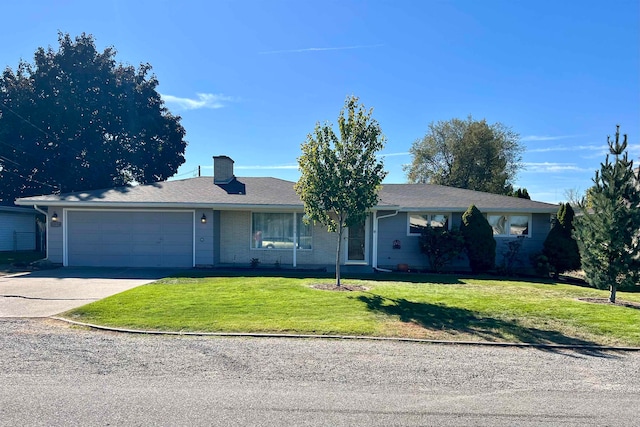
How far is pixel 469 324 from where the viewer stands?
7.38 meters

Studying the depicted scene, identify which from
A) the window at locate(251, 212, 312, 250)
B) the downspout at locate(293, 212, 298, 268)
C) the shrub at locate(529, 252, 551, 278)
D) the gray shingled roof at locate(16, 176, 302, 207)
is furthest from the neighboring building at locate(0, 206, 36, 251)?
the shrub at locate(529, 252, 551, 278)

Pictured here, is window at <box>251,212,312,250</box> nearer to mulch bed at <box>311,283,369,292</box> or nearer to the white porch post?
the white porch post

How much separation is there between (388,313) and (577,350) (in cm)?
320

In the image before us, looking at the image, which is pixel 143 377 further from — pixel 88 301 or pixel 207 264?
pixel 207 264

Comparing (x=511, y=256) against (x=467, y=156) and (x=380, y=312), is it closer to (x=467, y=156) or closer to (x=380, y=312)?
(x=380, y=312)

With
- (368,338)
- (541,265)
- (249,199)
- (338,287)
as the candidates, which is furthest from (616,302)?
(249,199)

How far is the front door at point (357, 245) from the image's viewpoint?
614 inches

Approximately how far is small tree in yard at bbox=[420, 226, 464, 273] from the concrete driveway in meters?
9.09

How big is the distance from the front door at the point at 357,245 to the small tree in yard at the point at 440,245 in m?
2.15

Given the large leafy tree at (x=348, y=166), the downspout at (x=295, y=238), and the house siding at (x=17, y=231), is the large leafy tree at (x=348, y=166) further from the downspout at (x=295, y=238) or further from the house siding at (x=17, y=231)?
the house siding at (x=17, y=231)

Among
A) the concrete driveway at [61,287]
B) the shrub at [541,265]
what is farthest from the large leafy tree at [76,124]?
the shrub at [541,265]

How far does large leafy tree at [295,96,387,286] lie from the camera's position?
34.4ft

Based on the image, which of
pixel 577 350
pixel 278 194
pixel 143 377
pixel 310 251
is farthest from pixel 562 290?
pixel 143 377

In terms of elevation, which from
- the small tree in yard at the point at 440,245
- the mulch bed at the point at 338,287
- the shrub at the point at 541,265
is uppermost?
the small tree in yard at the point at 440,245
